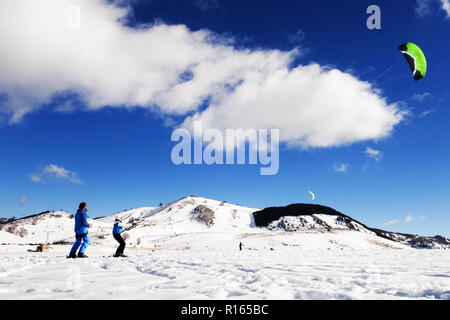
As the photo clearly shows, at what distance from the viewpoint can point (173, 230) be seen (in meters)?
84.9

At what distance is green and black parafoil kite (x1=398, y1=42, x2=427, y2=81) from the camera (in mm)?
16938

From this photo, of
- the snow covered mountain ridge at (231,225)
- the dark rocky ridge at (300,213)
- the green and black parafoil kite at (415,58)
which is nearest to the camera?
the green and black parafoil kite at (415,58)

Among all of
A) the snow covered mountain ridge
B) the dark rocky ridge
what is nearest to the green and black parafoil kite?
the snow covered mountain ridge

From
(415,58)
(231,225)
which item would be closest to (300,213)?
(231,225)

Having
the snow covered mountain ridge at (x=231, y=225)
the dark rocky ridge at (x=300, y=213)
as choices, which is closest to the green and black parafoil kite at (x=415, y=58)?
the snow covered mountain ridge at (x=231, y=225)

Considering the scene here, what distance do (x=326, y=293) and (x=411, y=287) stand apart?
1.68 metres

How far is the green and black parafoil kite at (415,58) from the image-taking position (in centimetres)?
1694

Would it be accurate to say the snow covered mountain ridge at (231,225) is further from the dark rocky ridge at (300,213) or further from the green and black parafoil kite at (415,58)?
the green and black parafoil kite at (415,58)

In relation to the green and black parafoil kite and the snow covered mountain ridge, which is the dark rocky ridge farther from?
the green and black parafoil kite

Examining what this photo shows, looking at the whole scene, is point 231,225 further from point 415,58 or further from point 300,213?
point 415,58
